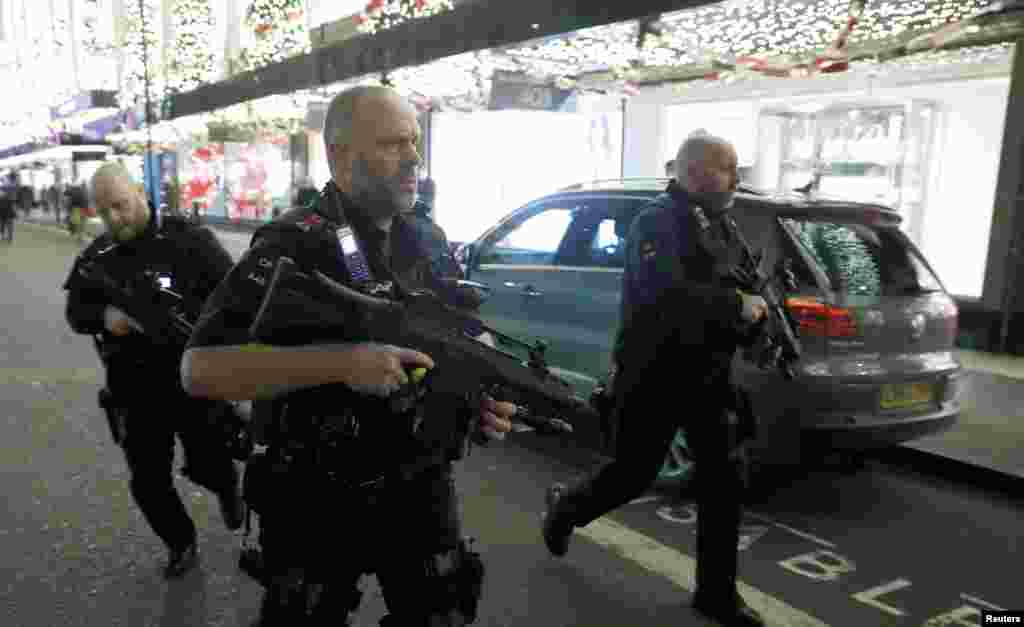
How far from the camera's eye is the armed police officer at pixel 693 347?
2.83 m

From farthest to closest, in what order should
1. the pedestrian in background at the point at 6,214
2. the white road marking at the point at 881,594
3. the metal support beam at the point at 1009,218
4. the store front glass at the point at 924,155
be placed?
1. the pedestrian in background at the point at 6,214
2. the store front glass at the point at 924,155
3. the metal support beam at the point at 1009,218
4. the white road marking at the point at 881,594

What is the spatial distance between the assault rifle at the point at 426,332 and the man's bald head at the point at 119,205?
5.88 ft

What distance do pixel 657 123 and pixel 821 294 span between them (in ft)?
30.1

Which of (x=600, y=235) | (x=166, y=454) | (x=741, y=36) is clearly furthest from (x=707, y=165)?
(x=741, y=36)

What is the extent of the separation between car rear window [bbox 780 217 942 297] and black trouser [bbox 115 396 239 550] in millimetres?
2950

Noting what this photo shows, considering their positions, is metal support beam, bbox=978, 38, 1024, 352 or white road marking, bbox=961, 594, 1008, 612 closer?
white road marking, bbox=961, 594, 1008, 612

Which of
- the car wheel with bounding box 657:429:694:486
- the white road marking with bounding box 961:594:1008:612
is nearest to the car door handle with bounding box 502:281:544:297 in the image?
the car wheel with bounding box 657:429:694:486

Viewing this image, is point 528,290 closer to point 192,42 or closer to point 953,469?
point 953,469

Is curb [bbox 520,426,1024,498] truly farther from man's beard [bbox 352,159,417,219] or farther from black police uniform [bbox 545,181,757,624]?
man's beard [bbox 352,159,417,219]

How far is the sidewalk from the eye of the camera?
187 inches

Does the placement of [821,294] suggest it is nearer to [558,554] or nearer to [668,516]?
[668,516]

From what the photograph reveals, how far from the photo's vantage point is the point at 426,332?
165 cm

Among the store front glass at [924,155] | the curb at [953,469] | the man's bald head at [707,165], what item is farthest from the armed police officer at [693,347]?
the store front glass at [924,155]

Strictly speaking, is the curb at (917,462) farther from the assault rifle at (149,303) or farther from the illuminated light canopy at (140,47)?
the illuminated light canopy at (140,47)
